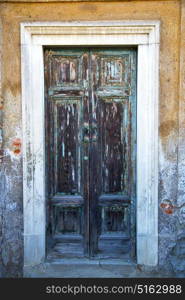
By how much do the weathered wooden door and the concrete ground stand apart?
11cm

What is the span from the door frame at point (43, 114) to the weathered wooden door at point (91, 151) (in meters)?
0.15

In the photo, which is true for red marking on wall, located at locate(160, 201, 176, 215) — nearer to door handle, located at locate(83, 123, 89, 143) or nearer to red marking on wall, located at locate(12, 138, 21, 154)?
door handle, located at locate(83, 123, 89, 143)

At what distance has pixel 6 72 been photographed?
4402 millimetres

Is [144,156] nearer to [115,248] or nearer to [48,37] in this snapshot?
[115,248]

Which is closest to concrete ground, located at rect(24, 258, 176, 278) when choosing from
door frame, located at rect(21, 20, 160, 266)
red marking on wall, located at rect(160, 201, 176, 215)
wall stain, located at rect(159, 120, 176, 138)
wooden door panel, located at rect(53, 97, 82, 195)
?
door frame, located at rect(21, 20, 160, 266)

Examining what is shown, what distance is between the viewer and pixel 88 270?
461cm

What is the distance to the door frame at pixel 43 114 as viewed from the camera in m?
4.33

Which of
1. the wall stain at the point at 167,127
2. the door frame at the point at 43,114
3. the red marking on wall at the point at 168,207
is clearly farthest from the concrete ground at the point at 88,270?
the wall stain at the point at 167,127

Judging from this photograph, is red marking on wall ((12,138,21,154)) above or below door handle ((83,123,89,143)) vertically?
below

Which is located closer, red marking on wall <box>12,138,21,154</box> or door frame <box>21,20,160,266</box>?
door frame <box>21,20,160,266</box>

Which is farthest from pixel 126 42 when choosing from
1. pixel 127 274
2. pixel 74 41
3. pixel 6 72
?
pixel 127 274

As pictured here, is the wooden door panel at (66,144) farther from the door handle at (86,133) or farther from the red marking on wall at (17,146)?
the red marking on wall at (17,146)

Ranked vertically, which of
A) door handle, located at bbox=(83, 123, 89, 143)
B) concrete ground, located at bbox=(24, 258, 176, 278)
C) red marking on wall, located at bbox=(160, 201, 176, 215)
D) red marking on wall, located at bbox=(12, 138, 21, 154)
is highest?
door handle, located at bbox=(83, 123, 89, 143)

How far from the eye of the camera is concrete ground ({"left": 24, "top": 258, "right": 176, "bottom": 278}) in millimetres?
4555
